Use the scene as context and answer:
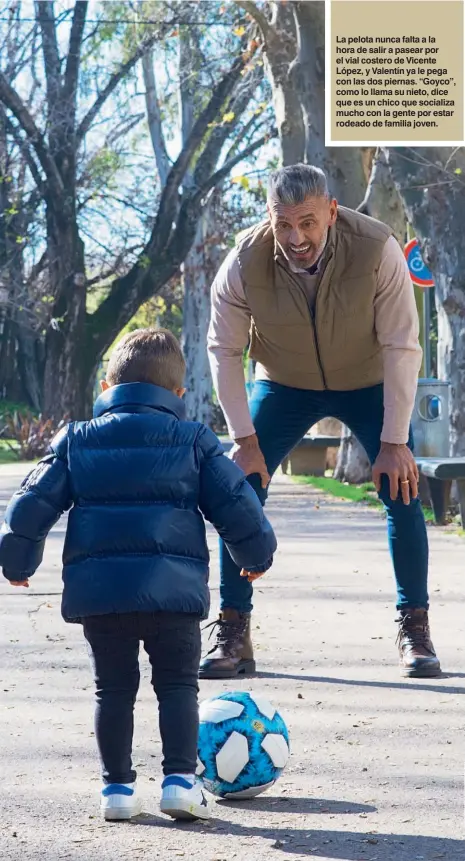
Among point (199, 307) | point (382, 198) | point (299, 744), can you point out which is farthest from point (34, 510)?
point (199, 307)

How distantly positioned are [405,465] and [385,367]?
375mm

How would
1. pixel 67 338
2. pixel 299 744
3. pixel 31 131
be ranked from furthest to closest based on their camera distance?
1. pixel 67 338
2. pixel 31 131
3. pixel 299 744

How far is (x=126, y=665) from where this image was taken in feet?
12.1

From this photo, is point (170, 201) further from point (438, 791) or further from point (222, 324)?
point (438, 791)

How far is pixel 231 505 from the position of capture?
146 inches

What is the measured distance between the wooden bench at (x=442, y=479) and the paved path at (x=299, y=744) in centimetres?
242

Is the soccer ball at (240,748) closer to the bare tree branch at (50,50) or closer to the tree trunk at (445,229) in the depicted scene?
the tree trunk at (445,229)

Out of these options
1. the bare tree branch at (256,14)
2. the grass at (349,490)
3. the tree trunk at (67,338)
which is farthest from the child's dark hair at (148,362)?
the tree trunk at (67,338)

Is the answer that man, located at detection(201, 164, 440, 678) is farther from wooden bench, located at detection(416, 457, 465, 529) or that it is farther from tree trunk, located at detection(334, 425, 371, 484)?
tree trunk, located at detection(334, 425, 371, 484)

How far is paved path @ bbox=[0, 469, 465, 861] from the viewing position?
3.41 m

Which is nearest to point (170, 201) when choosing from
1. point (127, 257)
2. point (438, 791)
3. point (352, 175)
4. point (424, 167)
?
point (127, 257)

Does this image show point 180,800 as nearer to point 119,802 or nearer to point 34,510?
point 119,802

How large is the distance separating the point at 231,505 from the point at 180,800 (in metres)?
0.75

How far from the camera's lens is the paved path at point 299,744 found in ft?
11.2
